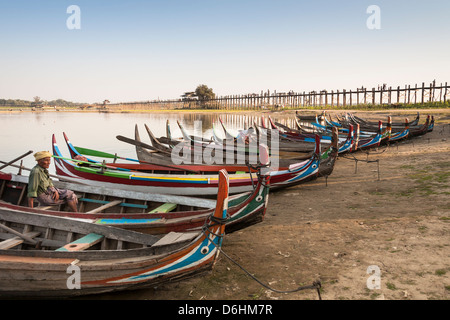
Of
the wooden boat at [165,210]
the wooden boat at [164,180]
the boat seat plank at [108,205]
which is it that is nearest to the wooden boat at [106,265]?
the wooden boat at [165,210]

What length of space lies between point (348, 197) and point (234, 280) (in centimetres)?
532

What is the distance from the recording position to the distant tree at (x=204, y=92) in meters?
86.4

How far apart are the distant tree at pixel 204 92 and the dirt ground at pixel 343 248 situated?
258 feet

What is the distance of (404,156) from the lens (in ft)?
48.5

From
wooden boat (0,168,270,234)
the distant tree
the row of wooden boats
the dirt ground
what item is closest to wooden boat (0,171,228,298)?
the row of wooden boats

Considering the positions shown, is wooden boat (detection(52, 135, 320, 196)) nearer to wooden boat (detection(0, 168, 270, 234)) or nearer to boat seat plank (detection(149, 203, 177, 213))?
wooden boat (detection(0, 168, 270, 234))

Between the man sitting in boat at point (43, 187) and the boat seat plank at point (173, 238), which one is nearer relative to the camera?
the boat seat plank at point (173, 238)

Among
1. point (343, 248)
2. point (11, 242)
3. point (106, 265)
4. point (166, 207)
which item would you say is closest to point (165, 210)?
point (166, 207)

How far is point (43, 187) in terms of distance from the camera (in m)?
6.44

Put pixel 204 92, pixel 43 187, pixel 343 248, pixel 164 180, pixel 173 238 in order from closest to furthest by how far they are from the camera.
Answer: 1. pixel 173 238
2. pixel 343 248
3. pixel 43 187
4. pixel 164 180
5. pixel 204 92

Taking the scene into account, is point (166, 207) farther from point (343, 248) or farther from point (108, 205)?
point (343, 248)

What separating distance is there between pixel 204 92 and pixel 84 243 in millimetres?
84183

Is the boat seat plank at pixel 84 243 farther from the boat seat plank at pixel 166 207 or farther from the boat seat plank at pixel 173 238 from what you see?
the boat seat plank at pixel 166 207
